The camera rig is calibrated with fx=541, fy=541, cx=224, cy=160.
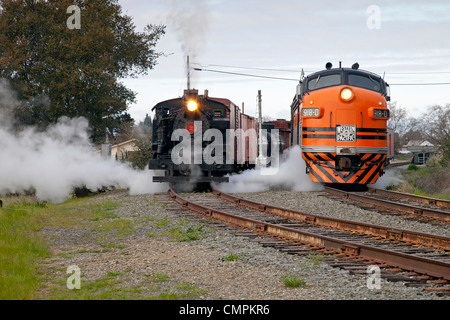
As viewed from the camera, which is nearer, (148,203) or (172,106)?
(148,203)

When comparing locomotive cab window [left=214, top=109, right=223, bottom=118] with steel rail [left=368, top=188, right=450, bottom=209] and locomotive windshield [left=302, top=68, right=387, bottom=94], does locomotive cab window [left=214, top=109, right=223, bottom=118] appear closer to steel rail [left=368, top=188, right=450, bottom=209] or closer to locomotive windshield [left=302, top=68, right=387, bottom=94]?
locomotive windshield [left=302, top=68, right=387, bottom=94]

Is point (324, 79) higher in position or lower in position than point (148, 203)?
higher

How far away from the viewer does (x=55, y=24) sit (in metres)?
26.0

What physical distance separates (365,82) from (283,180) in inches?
199

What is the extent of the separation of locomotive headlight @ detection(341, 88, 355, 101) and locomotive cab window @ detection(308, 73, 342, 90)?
0.66 metres

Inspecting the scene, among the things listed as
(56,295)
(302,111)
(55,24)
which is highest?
(55,24)

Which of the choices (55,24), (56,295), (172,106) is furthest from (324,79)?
(55,24)

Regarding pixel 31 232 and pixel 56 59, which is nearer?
pixel 31 232

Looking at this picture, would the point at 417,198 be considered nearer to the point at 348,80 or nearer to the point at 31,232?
the point at 348,80

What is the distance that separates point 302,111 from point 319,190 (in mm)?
3051

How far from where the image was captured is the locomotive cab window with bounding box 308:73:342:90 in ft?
53.9

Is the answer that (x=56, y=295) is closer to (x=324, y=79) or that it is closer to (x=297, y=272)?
(x=297, y=272)

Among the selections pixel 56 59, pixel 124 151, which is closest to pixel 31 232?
pixel 56 59
